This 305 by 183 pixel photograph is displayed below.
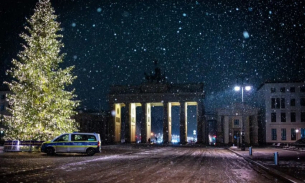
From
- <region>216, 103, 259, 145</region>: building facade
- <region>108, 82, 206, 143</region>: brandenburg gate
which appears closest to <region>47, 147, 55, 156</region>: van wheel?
<region>108, 82, 206, 143</region>: brandenburg gate

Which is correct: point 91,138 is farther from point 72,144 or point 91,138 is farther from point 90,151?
point 72,144

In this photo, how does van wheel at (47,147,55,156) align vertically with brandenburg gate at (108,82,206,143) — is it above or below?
below

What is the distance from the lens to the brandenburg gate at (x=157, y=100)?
7912 centimetres

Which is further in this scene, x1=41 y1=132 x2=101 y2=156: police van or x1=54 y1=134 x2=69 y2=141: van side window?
x1=54 y1=134 x2=69 y2=141: van side window

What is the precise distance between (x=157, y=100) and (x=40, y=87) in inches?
1984

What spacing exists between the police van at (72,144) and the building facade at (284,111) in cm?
5393

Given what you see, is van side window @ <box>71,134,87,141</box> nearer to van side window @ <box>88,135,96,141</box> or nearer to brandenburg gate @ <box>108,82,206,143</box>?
van side window @ <box>88,135,96,141</box>

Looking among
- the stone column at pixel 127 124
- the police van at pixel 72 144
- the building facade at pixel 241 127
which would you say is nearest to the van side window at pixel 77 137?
the police van at pixel 72 144

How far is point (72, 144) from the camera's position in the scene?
2712 centimetres

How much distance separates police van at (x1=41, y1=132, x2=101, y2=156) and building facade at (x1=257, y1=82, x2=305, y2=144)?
53.9m

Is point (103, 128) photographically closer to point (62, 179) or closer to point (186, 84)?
point (186, 84)

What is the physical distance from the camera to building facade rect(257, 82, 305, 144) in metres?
70.9

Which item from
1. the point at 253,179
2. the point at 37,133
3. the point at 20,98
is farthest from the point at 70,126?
the point at 253,179

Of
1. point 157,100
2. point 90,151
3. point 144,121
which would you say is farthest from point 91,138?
point 144,121
